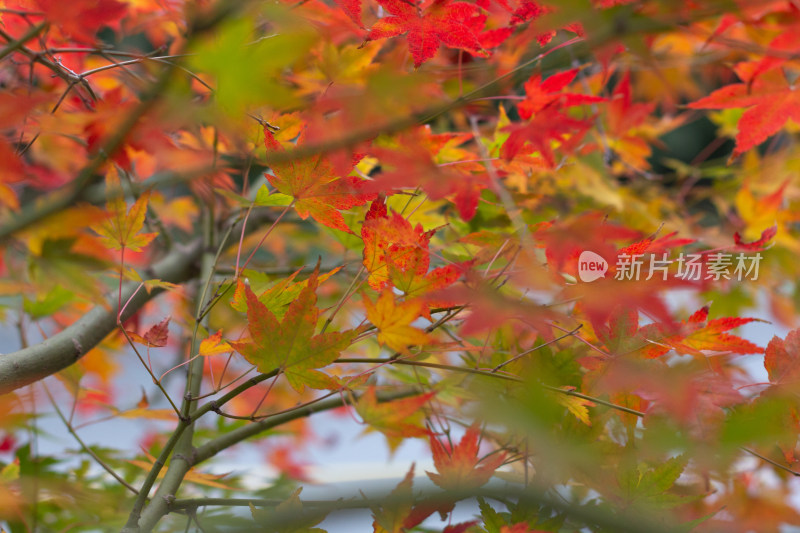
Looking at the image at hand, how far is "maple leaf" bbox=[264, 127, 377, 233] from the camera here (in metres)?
0.36

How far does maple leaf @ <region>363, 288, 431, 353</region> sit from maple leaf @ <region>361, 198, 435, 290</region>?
41mm

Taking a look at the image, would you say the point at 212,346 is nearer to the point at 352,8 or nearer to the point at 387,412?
the point at 387,412

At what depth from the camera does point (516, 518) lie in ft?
1.22

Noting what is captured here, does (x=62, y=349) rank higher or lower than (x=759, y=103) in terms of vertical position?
higher

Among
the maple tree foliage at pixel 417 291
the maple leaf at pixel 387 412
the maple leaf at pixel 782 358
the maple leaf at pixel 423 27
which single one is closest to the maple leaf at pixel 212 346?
the maple tree foliage at pixel 417 291

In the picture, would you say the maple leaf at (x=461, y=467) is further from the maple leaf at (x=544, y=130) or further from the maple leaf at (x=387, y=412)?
the maple leaf at (x=544, y=130)

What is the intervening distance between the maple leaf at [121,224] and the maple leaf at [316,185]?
0.32ft

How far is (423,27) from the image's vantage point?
0.40 meters

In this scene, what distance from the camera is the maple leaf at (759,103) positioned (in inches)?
20.1

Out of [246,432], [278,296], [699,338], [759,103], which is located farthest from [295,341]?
[759,103]

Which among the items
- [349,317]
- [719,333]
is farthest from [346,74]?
[719,333]

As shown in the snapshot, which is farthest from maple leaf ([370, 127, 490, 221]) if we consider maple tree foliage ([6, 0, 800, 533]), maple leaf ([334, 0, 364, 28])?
maple leaf ([334, 0, 364, 28])

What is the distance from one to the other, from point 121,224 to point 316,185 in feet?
0.47

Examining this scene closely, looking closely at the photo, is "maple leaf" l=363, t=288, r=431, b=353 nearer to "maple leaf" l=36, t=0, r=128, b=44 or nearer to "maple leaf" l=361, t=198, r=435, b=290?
"maple leaf" l=361, t=198, r=435, b=290
